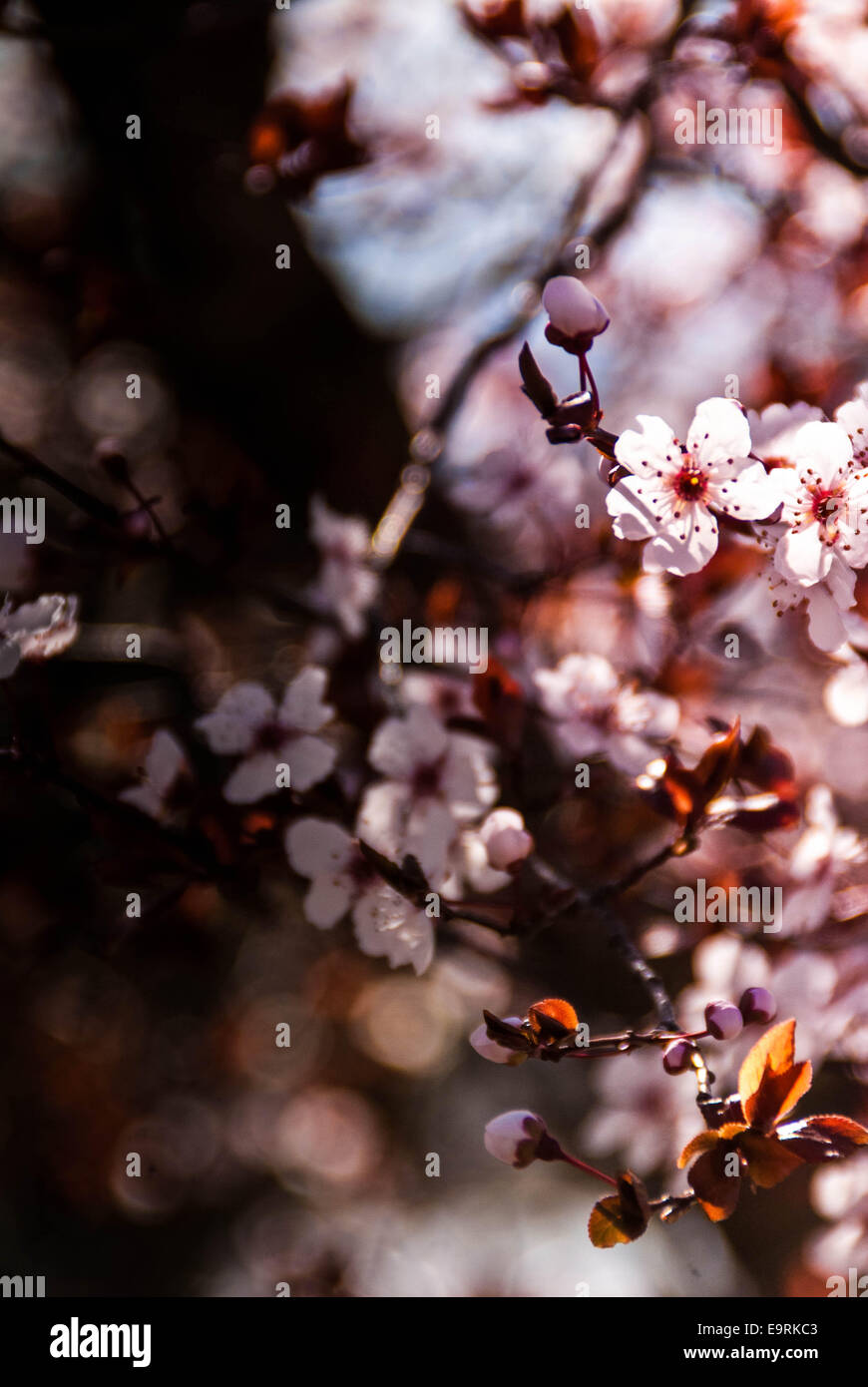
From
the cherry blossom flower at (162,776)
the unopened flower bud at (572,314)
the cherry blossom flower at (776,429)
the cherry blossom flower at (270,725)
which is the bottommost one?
the cherry blossom flower at (162,776)

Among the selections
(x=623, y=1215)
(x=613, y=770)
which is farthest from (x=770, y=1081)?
(x=613, y=770)

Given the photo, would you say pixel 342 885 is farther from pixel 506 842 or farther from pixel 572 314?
pixel 572 314

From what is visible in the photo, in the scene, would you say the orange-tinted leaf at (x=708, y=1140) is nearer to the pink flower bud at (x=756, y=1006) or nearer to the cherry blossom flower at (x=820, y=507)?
the pink flower bud at (x=756, y=1006)

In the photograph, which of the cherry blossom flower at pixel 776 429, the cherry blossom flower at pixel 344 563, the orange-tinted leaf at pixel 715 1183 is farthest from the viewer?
the cherry blossom flower at pixel 344 563

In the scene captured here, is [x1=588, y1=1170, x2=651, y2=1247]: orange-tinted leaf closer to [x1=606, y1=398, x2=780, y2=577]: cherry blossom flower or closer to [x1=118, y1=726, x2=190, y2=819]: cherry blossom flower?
[x1=606, y1=398, x2=780, y2=577]: cherry blossom flower

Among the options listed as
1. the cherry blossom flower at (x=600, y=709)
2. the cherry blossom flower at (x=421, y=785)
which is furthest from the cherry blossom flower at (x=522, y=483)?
the cherry blossom flower at (x=421, y=785)

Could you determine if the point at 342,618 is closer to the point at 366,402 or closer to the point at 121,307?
the point at 121,307
